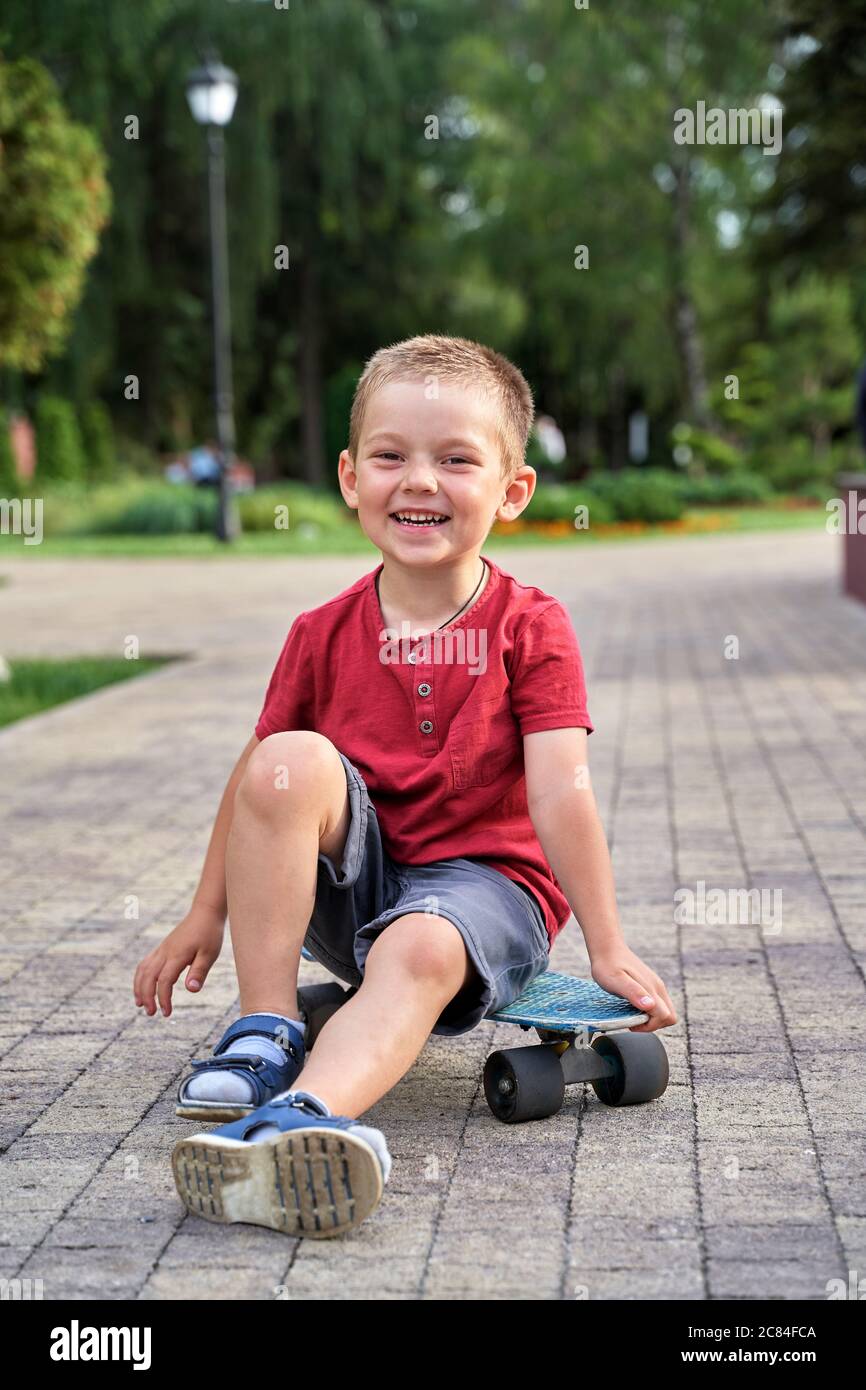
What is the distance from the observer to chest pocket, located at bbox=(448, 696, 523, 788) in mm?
3174

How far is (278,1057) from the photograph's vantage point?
2.93m

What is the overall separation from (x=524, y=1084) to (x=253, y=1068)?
1.65 feet

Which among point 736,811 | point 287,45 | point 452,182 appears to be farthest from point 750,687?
point 452,182

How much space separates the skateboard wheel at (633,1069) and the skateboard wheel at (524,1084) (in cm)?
10

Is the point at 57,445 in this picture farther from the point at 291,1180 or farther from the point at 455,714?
the point at 291,1180

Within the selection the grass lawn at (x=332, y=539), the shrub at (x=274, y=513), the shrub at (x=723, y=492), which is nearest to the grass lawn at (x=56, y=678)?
the grass lawn at (x=332, y=539)

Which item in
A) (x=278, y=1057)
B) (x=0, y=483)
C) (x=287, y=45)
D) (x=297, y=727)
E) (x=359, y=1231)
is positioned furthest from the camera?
(x=0, y=483)

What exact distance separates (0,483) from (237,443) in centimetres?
994

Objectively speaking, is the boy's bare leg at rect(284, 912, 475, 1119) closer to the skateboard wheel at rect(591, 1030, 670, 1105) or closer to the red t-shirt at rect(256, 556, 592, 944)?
the red t-shirt at rect(256, 556, 592, 944)

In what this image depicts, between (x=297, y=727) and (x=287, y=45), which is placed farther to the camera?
(x=287, y=45)

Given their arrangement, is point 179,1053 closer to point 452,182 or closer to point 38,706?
point 38,706

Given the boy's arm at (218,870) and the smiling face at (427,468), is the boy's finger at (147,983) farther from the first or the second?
the smiling face at (427,468)

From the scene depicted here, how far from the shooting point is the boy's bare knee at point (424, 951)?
291 cm

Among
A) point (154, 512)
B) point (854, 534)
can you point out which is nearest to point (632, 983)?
point (854, 534)
